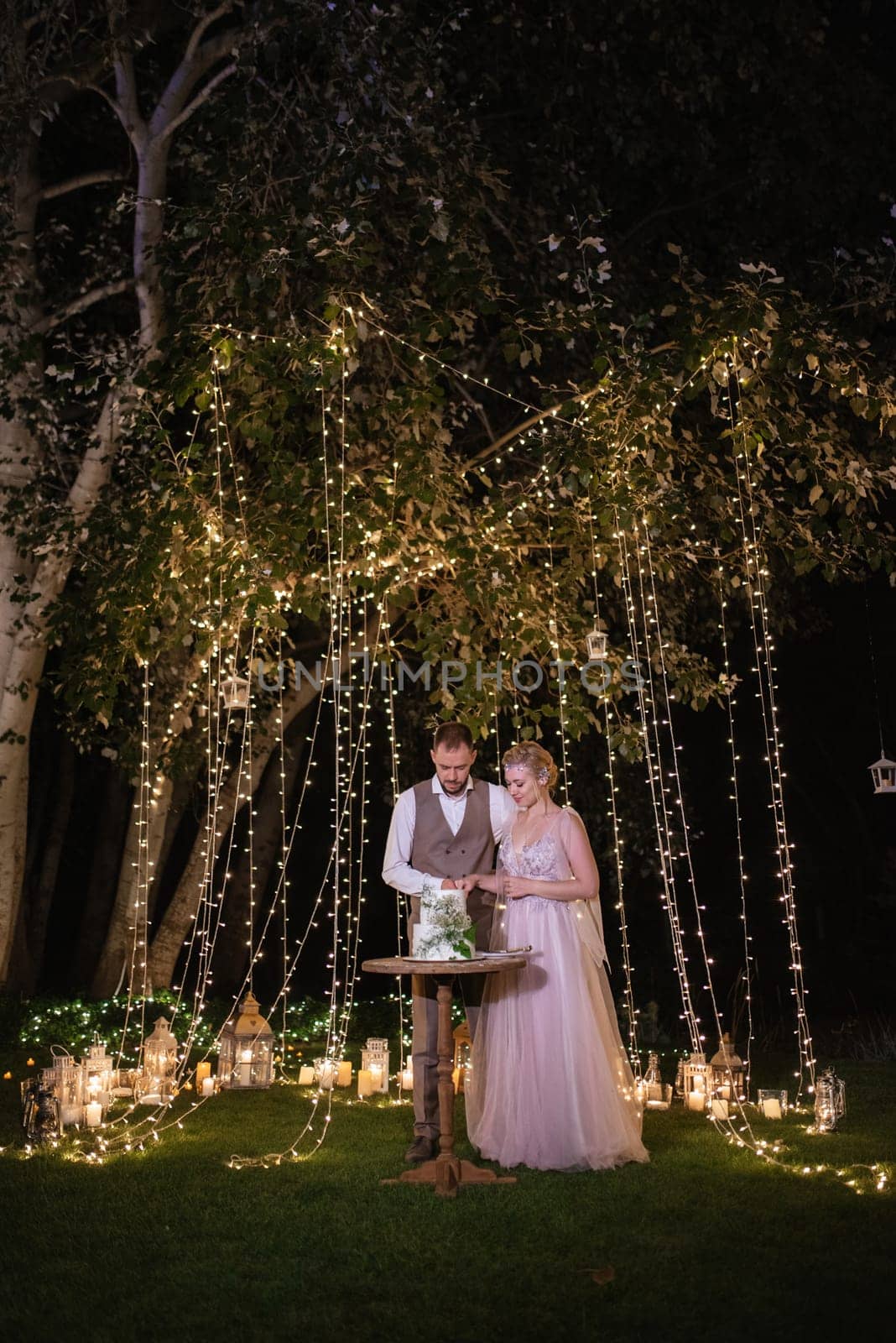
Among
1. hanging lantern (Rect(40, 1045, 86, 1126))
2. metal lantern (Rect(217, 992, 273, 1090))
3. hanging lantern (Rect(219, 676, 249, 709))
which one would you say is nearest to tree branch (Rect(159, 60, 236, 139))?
hanging lantern (Rect(219, 676, 249, 709))

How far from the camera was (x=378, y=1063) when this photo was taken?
627 cm

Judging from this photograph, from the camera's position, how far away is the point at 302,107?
6.62 m

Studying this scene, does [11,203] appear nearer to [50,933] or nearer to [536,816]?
[536,816]

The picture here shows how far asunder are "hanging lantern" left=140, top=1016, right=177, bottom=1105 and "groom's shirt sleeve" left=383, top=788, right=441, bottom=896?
1828mm

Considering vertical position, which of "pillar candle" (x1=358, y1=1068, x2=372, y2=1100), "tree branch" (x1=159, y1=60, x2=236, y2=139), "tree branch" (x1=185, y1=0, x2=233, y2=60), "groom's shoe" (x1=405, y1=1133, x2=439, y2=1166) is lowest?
"groom's shoe" (x1=405, y1=1133, x2=439, y2=1166)

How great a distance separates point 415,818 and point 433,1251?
1.56 meters

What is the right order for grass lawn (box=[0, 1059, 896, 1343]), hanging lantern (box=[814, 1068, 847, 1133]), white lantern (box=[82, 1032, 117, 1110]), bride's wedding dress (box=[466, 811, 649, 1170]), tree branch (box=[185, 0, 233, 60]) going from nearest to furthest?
grass lawn (box=[0, 1059, 896, 1343]) → bride's wedding dress (box=[466, 811, 649, 1170]) → hanging lantern (box=[814, 1068, 847, 1133]) → white lantern (box=[82, 1032, 117, 1110]) → tree branch (box=[185, 0, 233, 60])

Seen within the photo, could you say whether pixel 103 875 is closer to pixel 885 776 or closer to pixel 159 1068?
pixel 159 1068

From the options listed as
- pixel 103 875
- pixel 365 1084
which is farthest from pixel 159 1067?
pixel 103 875

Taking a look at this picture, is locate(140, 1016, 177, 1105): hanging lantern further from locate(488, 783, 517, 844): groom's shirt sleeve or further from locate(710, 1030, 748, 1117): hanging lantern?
locate(710, 1030, 748, 1117): hanging lantern

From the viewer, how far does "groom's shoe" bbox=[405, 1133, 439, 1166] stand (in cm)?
457

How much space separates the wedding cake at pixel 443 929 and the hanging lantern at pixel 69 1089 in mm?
1882

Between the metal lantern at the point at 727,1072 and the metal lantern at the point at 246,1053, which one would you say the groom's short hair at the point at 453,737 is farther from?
the metal lantern at the point at 246,1053

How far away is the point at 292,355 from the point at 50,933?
36.9 feet
